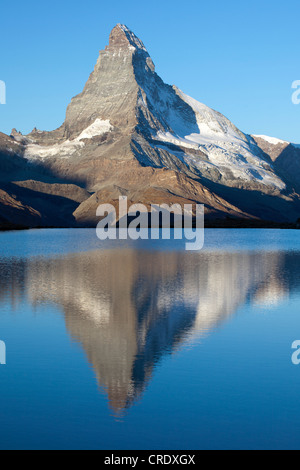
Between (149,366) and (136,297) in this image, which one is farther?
(136,297)

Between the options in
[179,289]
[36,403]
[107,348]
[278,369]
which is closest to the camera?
[36,403]

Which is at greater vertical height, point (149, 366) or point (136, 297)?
point (136, 297)

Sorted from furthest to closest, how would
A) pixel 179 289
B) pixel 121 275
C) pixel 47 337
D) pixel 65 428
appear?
pixel 121 275
pixel 179 289
pixel 47 337
pixel 65 428

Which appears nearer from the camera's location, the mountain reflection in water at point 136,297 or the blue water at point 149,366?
the blue water at point 149,366

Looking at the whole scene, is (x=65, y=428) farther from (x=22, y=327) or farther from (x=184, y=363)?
(x=22, y=327)

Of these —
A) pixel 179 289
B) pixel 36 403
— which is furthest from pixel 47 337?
pixel 179 289
